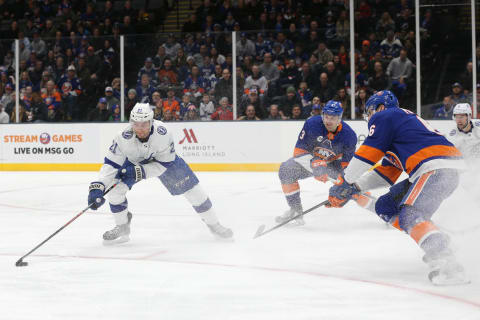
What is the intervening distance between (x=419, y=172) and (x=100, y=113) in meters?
8.04

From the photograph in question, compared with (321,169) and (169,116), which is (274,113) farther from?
(321,169)

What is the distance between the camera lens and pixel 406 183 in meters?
3.61

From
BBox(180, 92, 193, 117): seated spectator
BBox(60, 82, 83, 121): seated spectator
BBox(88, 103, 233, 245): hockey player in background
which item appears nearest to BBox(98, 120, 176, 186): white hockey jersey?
BBox(88, 103, 233, 245): hockey player in background

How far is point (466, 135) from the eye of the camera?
18.8 feet

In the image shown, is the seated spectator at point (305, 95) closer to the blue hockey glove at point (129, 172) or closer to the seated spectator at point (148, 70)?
the seated spectator at point (148, 70)

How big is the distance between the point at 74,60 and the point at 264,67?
3037 mm

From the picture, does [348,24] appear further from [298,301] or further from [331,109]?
[298,301]

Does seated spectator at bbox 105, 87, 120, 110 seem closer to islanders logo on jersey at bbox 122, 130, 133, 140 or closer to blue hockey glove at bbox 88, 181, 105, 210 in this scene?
islanders logo on jersey at bbox 122, 130, 133, 140

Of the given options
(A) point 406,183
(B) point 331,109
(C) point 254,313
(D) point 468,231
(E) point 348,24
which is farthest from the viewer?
(E) point 348,24

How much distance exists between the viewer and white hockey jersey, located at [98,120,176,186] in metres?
4.29

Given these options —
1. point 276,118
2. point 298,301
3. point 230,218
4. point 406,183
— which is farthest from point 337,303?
point 276,118

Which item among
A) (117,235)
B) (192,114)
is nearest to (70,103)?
(192,114)

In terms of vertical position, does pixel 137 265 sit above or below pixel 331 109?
below

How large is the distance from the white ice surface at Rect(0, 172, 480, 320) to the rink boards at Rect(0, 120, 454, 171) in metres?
3.67
